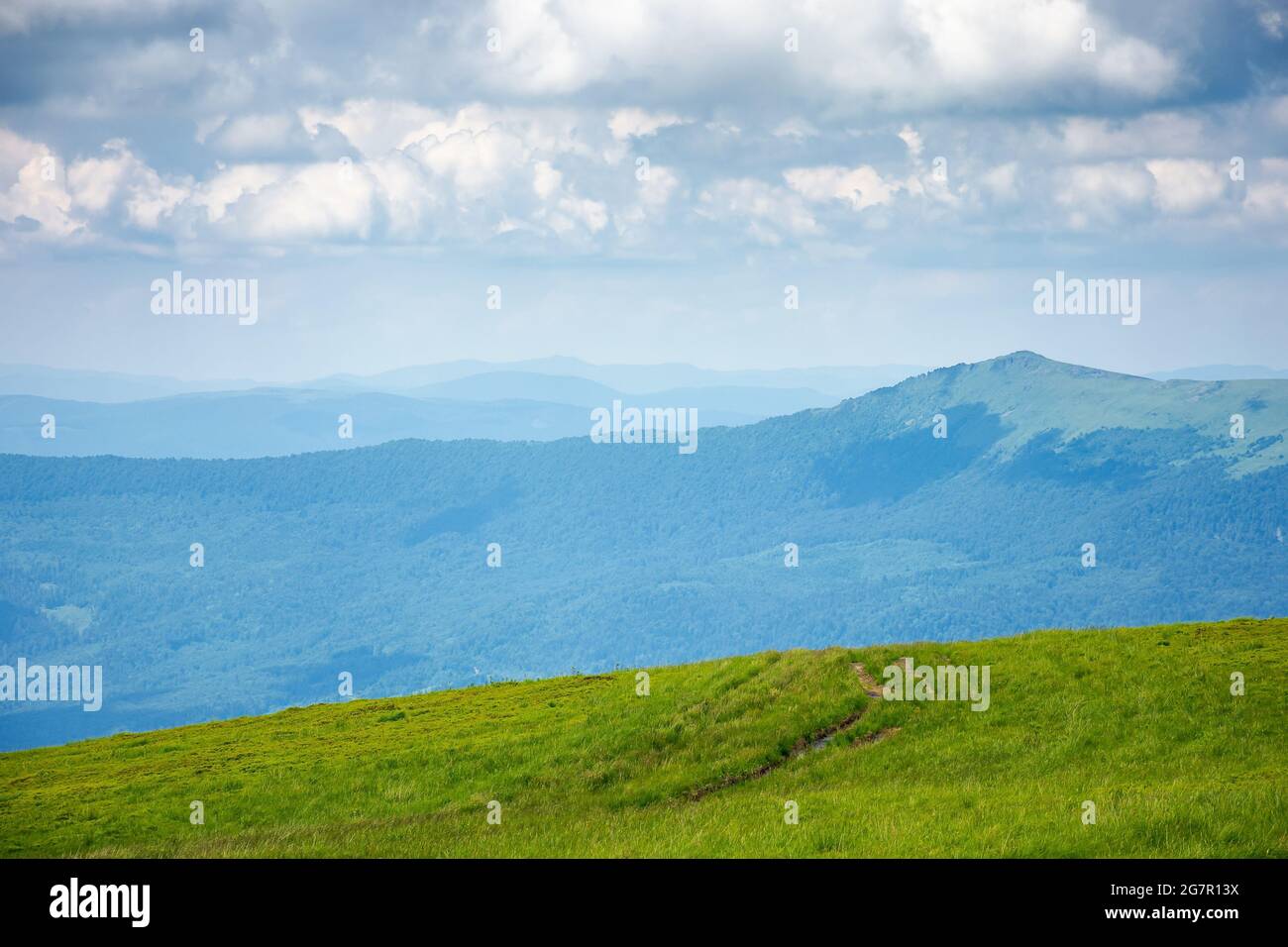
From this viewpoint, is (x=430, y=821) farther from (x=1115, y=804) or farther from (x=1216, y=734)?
(x=1216, y=734)
